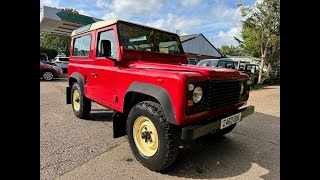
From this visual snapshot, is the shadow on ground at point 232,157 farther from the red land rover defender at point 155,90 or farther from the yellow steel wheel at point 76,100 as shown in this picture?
the yellow steel wheel at point 76,100

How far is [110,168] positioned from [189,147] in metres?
1.39

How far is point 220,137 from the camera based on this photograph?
435cm

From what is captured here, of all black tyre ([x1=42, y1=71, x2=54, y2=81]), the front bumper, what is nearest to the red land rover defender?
the front bumper

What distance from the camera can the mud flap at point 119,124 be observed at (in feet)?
11.5

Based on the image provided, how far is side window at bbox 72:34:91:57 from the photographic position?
4812mm

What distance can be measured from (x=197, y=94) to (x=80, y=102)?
330cm

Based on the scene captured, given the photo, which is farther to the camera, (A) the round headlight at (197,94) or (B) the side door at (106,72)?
(B) the side door at (106,72)

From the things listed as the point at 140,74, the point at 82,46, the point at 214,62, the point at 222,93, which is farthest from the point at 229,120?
the point at 214,62

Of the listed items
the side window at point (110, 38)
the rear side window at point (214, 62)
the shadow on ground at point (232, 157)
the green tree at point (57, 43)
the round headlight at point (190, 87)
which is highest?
the green tree at point (57, 43)

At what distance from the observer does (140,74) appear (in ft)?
10.6

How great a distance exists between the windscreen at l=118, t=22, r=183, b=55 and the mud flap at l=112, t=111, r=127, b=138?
1.14 meters

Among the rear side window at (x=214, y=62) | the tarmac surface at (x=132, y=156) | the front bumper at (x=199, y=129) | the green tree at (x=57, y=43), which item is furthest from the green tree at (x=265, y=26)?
the green tree at (x=57, y=43)

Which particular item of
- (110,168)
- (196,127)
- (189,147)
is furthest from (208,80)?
(110,168)

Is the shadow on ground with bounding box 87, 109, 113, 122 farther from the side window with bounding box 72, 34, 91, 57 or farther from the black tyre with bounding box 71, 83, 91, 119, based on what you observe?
the side window with bounding box 72, 34, 91, 57
